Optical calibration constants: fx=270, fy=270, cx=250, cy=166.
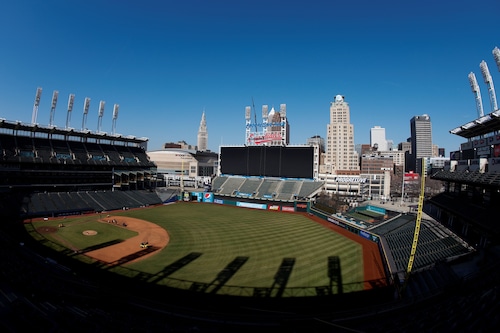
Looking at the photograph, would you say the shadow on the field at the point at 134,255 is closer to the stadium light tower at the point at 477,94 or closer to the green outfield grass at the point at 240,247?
the green outfield grass at the point at 240,247

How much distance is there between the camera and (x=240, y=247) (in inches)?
1323

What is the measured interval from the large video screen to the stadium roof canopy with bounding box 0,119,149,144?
27952 mm

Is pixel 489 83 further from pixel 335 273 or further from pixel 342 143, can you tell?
pixel 342 143

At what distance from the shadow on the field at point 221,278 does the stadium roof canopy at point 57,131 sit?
5419 centimetres

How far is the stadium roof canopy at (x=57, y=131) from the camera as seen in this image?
176 ft

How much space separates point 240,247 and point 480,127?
3035 centimetres

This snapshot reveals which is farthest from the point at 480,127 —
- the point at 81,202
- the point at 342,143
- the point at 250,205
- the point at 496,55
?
the point at 342,143

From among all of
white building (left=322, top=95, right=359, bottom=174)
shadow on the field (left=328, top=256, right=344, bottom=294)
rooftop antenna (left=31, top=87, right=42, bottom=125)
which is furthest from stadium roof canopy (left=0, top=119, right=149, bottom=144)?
white building (left=322, top=95, right=359, bottom=174)

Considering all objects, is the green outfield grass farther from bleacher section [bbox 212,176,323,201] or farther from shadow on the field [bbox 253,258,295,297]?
bleacher section [bbox 212,176,323,201]

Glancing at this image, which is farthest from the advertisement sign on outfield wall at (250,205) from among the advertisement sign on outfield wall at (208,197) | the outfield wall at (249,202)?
the advertisement sign on outfield wall at (208,197)

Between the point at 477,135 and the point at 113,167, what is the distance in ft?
233

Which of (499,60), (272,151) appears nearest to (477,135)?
(499,60)

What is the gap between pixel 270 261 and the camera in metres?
28.7

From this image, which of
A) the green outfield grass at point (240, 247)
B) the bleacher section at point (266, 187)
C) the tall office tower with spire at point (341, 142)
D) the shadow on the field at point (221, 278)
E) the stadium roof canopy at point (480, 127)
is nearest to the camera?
the shadow on the field at point (221, 278)
